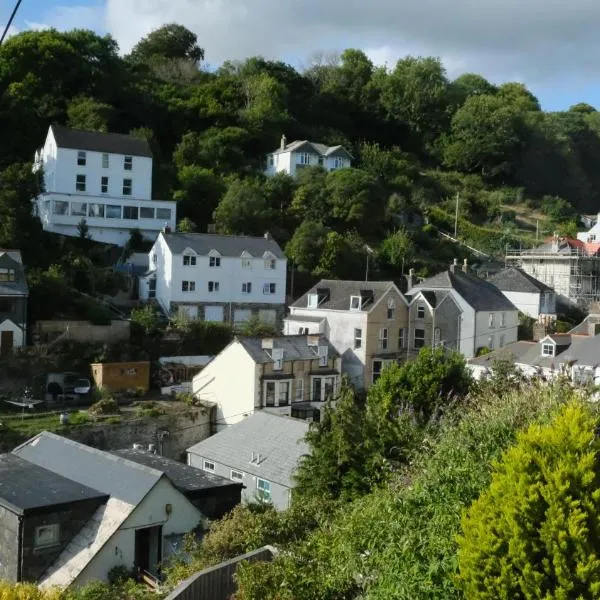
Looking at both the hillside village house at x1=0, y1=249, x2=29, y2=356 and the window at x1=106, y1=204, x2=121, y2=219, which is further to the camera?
the window at x1=106, y1=204, x2=121, y2=219

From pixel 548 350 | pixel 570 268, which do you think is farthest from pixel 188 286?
pixel 570 268

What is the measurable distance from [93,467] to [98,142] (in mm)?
33363

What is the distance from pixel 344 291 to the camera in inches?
1665

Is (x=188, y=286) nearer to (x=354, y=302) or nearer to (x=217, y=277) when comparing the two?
(x=217, y=277)

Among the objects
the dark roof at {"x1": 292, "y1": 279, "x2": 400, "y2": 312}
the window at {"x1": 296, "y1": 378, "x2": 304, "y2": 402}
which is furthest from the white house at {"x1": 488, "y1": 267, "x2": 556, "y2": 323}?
the window at {"x1": 296, "y1": 378, "x2": 304, "y2": 402}

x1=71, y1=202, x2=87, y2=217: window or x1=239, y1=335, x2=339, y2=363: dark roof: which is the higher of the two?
x1=71, y1=202, x2=87, y2=217: window

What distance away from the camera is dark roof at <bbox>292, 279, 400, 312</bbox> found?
1620 inches

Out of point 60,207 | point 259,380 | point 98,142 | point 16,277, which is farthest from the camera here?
point 98,142

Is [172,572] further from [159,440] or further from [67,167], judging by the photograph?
[67,167]

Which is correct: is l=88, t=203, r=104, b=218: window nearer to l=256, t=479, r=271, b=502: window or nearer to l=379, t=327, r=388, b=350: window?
l=379, t=327, r=388, b=350: window

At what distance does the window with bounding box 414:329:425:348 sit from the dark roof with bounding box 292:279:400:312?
3133mm

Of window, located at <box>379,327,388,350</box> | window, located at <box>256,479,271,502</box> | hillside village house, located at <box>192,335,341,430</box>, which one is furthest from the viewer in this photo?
window, located at <box>379,327,388,350</box>

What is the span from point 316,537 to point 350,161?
55.0 m

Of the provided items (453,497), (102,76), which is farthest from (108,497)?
(102,76)
